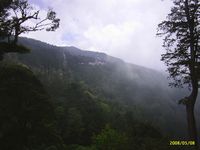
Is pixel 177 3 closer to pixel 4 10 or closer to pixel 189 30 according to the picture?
pixel 189 30

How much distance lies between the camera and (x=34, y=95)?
80.0ft

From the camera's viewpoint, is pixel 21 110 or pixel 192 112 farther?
pixel 21 110

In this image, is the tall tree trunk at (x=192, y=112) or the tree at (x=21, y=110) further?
the tree at (x=21, y=110)

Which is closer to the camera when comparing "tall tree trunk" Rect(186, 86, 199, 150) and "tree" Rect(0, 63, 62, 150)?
"tall tree trunk" Rect(186, 86, 199, 150)

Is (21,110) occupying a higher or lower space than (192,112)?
lower

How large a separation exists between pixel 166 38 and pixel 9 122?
541 inches

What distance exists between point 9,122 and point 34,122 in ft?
7.71

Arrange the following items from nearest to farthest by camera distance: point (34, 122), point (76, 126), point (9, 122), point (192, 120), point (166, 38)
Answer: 1. point (192, 120)
2. point (166, 38)
3. point (9, 122)
4. point (34, 122)
5. point (76, 126)

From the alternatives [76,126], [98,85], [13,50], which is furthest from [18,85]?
[98,85]

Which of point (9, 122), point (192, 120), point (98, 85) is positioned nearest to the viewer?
point (192, 120)

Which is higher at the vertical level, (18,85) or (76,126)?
(18,85)

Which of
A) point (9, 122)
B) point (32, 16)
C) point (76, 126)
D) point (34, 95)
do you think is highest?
point (32, 16)

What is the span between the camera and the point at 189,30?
1468cm

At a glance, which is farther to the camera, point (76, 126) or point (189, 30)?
point (76, 126)
